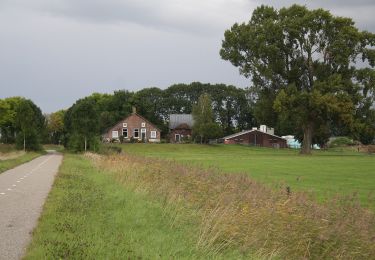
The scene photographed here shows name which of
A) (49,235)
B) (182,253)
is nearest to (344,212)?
(182,253)

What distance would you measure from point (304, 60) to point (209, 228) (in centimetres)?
6595

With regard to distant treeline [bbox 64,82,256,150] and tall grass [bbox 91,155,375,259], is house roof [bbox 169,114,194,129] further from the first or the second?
tall grass [bbox 91,155,375,259]

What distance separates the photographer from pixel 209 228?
10766 millimetres

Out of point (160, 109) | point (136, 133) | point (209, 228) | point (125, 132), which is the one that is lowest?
point (209, 228)

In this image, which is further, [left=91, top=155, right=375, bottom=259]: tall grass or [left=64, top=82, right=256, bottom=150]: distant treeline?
[left=64, top=82, right=256, bottom=150]: distant treeline

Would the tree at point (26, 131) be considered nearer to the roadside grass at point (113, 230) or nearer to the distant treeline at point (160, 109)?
the distant treeline at point (160, 109)

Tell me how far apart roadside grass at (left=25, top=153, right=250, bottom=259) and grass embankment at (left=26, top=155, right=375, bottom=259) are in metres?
0.02

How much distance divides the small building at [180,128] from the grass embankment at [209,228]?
381 feet

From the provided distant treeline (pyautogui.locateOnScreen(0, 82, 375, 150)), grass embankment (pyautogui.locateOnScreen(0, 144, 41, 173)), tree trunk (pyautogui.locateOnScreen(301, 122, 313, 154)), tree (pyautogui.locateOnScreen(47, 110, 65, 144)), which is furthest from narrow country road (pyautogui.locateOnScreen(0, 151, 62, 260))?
tree (pyautogui.locateOnScreen(47, 110, 65, 144))

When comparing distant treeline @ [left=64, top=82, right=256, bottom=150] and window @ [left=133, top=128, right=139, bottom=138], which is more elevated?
distant treeline @ [left=64, top=82, right=256, bottom=150]

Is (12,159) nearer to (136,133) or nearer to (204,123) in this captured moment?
(204,123)

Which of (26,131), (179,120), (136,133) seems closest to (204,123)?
(136,133)

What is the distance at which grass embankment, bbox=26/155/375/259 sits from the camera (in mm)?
9453

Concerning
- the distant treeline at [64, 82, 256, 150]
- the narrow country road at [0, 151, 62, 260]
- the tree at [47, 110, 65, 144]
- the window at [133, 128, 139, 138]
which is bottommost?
the narrow country road at [0, 151, 62, 260]
